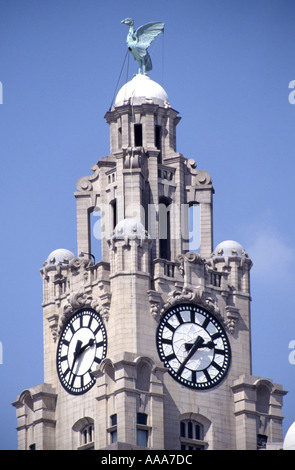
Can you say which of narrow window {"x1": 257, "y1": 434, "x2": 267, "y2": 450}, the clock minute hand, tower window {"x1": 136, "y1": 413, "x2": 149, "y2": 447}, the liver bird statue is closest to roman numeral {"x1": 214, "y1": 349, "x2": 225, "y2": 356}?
the clock minute hand

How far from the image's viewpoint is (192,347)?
13312 centimetres

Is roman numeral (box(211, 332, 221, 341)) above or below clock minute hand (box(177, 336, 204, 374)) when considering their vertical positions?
above

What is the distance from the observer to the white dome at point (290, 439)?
127 meters

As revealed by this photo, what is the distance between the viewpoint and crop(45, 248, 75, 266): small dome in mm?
137125

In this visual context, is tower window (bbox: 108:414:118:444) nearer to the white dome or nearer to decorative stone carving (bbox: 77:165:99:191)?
the white dome

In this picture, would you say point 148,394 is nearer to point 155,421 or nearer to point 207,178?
point 155,421

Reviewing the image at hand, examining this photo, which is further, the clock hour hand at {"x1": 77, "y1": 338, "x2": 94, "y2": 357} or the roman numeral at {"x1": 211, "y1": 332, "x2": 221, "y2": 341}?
the roman numeral at {"x1": 211, "y1": 332, "x2": 221, "y2": 341}

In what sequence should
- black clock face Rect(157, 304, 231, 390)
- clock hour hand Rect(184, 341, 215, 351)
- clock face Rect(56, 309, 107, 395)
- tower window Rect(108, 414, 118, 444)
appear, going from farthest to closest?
clock face Rect(56, 309, 107, 395) → clock hour hand Rect(184, 341, 215, 351) → black clock face Rect(157, 304, 231, 390) → tower window Rect(108, 414, 118, 444)

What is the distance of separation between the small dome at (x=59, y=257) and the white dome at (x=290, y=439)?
573 inches

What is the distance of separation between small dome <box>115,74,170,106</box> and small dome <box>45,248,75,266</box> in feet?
22.7

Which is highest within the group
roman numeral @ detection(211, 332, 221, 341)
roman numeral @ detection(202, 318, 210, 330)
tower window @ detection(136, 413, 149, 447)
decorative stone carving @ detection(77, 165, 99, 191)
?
decorative stone carving @ detection(77, 165, 99, 191)

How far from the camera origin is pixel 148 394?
429 feet

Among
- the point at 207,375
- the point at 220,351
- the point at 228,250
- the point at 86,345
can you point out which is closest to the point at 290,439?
the point at 207,375
